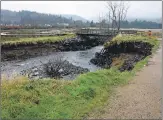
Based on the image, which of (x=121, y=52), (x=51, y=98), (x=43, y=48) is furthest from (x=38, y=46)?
(x=51, y=98)

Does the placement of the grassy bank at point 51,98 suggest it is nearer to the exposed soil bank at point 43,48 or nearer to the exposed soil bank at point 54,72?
the exposed soil bank at point 54,72

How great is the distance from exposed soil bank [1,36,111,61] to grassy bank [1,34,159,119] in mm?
19502

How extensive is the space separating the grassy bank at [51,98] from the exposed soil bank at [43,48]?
1950cm

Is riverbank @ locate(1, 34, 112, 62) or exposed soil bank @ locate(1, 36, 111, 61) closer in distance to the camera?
exposed soil bank @ locate(1, 36, 111, 61)

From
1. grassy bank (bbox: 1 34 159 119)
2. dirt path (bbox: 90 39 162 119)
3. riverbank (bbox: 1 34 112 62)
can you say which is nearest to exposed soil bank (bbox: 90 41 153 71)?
riverbank (bbox: 1 34 112 62)

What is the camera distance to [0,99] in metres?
10.6

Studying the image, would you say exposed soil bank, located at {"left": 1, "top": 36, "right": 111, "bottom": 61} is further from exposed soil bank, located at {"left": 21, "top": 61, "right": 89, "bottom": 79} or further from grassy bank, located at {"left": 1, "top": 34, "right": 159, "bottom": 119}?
grassy bank, located at {"left": 1, "top": 34, "right": 159, "bottom": 119}

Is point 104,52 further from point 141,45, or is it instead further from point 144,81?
point 144,81

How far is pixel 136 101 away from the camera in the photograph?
11.4 m

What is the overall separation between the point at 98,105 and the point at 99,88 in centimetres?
220

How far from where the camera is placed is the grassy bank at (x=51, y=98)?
9672 millimetres


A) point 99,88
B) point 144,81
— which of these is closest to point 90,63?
point 144,81

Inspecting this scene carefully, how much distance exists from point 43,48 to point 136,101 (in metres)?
27.5

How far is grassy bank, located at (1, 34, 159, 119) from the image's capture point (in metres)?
9.67
